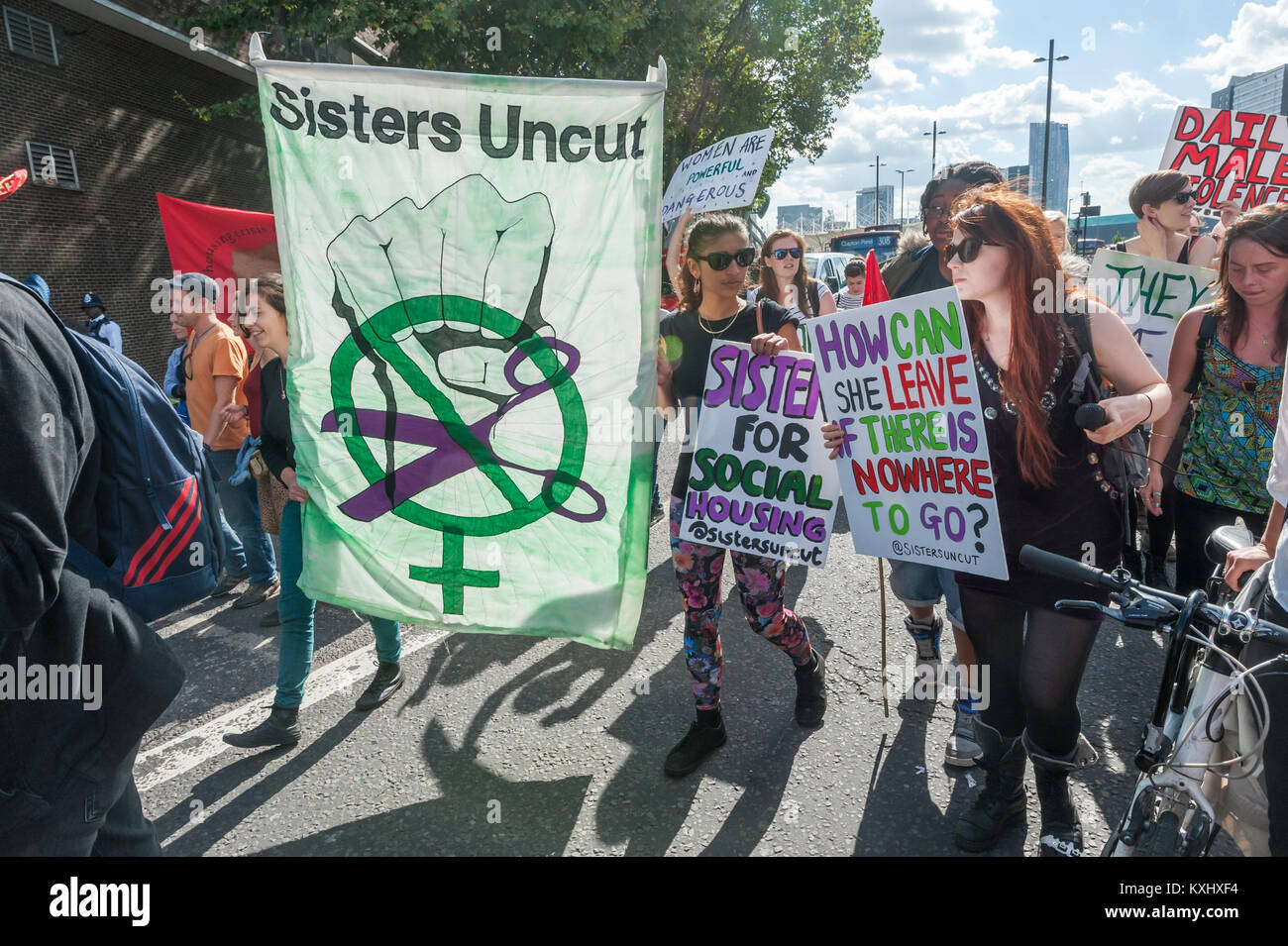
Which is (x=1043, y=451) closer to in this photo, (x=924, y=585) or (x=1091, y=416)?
(x=1091, y=416)

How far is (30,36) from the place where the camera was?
1299 cm

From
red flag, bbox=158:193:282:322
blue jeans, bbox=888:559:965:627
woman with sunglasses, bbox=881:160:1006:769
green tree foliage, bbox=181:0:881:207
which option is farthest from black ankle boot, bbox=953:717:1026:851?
green tree foliage, bbox=181:0:881:207

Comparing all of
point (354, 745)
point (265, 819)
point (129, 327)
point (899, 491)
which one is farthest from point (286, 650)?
point (129, 327)

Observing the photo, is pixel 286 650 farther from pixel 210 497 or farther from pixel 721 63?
pixel 721 63

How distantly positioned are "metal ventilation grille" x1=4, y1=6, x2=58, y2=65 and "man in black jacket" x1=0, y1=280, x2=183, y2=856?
14.9m

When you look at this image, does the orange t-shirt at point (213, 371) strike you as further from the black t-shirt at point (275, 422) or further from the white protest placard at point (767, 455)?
the white protest placard at point (767, 455)

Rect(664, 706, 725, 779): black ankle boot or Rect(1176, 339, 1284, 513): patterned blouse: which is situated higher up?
Rect(1176, 339, 1284, 513): patterned blouse

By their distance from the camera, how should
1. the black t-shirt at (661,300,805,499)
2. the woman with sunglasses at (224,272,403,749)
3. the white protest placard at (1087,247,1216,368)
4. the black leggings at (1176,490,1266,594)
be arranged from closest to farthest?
1. the black leggings at (1176,490,1266,594)
2. the black t-shirt at (661,300,805,499)
3. the woman with sunglasses at (224,272,403,749)
4. the white protest placard at (1087,247,1216,368)

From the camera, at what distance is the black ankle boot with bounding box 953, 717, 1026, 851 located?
8.79ft

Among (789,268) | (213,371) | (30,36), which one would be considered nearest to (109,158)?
(30,36)

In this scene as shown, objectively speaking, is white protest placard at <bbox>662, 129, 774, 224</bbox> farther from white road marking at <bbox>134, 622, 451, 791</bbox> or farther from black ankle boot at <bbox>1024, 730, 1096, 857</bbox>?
black ankle boot at <bbox>1024, 730, 1096, 857</bbox>

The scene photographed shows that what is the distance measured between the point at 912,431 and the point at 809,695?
1.28 m

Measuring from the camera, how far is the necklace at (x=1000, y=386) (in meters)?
2.44
